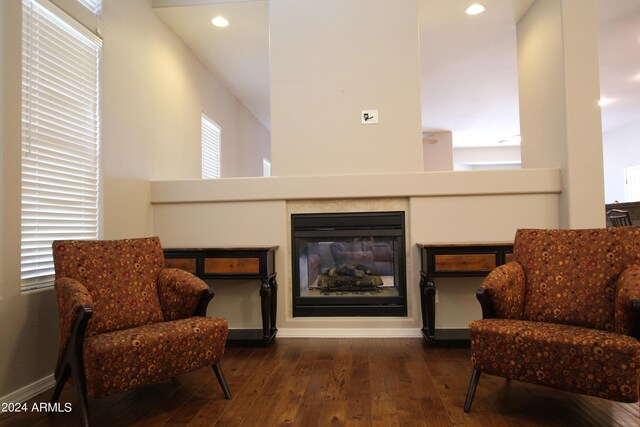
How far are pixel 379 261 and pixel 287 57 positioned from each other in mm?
1942

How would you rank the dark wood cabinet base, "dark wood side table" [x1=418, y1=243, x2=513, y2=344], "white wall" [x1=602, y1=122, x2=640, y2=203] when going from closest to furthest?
"dark wood side table" [x1=418, y1=243, x2=513, y2=344]
the dark wood cabinet base
"white wall" [x1=602, y1=122, x2=640, y2=203]

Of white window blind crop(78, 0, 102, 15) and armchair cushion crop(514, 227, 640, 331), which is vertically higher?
white window blind crop(78, 0, 102, 15)

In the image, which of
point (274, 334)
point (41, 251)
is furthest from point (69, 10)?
point (274, 334)

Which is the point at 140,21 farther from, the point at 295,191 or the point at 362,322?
the point at 362,322

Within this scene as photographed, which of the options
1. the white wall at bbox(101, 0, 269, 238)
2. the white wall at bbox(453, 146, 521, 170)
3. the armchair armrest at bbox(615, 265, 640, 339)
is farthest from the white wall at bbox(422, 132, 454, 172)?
the armchair armrest at bbox(615, 265, 640, 339)

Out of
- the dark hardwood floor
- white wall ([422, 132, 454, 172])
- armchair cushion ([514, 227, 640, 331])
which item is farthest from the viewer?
white wall ([422, 132, 454, 172])

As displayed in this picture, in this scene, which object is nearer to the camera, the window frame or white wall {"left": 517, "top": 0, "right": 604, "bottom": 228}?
white wall {"left": 517, "top": 0, "right": 604, "bottom": 228}

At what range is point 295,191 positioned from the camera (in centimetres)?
328

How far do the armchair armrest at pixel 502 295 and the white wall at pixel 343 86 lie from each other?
4.59ft

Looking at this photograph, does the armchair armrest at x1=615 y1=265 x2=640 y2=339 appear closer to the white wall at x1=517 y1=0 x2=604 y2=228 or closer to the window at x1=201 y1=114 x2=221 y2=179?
the white wall at x1=517 y1=0 x2=604 y2=228

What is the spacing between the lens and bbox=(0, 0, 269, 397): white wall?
6.75 ft

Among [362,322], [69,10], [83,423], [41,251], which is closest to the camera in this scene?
[83,423]

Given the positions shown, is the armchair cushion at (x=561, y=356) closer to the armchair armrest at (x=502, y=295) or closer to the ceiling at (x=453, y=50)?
the armchair armrest at (x=502, y=295)

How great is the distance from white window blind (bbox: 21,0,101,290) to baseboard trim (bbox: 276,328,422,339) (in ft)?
5.51
